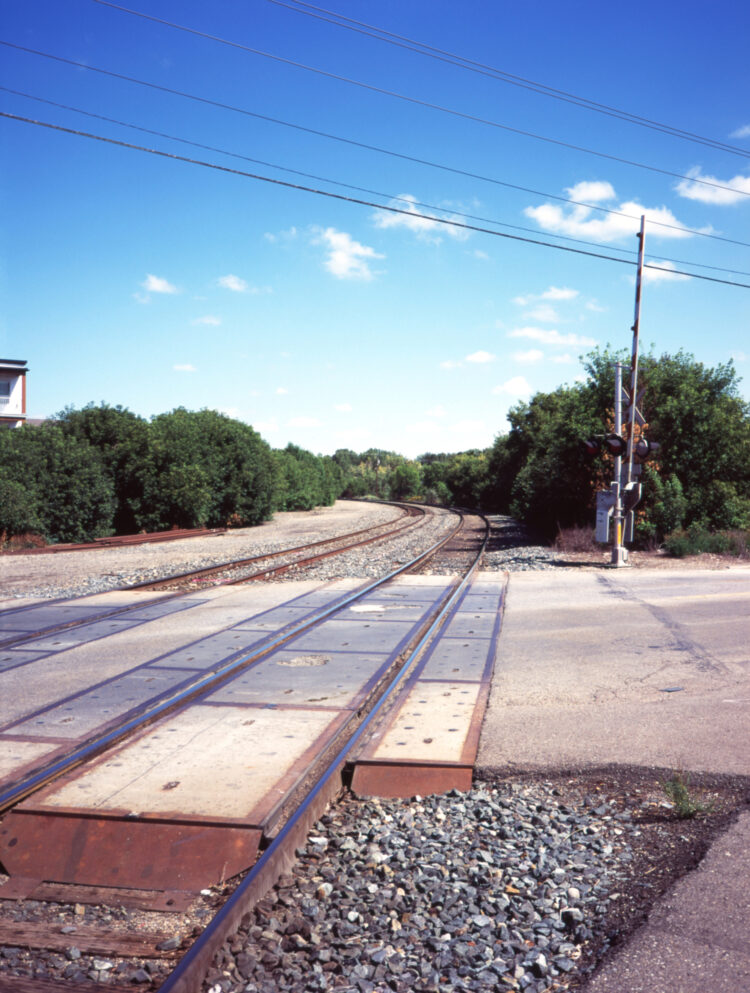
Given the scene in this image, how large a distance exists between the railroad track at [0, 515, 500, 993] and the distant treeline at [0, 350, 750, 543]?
688 inches

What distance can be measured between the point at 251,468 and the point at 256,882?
3751cm

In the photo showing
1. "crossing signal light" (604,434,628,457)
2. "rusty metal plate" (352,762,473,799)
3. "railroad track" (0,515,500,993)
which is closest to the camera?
"railroad track" (0,515,500,993)

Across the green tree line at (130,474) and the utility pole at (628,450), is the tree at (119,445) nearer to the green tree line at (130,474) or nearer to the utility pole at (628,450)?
the green tree line at (130,474)

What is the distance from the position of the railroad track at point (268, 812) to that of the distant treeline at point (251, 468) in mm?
17470

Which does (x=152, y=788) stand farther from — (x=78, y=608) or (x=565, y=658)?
(x=78, y=608)

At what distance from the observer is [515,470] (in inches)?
2210

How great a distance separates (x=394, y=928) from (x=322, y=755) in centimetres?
207

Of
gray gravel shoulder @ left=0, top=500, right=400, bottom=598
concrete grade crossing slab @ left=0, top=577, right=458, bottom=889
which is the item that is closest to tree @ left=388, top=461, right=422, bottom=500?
gray gravel shoulder @ left=0, top=500, right=400, bottom=598

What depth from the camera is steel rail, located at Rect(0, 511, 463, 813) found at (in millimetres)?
4941

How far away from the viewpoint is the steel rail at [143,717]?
4941mm

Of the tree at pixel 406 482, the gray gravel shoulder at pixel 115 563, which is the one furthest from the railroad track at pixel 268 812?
the tree at pixel 406 482

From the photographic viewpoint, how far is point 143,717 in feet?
20.9

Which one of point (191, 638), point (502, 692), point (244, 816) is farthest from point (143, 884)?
point (191, 638)

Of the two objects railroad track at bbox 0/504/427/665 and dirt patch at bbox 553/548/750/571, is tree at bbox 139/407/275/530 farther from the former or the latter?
dirt patch at bbox 553/548/750/571
